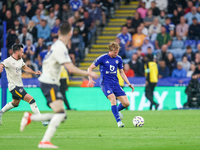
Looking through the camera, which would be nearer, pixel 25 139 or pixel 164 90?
pixel 25 139

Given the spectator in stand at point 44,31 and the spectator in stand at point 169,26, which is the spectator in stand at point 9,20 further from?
the spectator in stand at point 169,26

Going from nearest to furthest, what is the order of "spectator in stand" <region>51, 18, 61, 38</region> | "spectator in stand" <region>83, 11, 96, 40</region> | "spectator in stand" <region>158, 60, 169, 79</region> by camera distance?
"spectator in stand" <region>158, 60, 169, 79</region> → "spectator in stand" <region>51, 18, 61, 38</region> → "spectator in stand" <region>83, 11, 96, 40</region>

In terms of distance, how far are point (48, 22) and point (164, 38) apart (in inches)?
286

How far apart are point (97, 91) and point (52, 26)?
20.6 ft

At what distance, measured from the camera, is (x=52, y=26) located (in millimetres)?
23609

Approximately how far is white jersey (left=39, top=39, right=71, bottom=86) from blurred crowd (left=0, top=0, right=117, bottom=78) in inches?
549

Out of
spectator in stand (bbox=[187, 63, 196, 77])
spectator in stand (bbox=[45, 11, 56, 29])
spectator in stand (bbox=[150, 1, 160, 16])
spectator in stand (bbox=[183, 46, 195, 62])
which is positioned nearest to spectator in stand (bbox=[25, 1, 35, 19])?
spectator in stand (bbox=[45, 11, 56, 29])

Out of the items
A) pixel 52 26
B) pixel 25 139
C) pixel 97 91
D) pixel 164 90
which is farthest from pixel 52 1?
pixel 25 139

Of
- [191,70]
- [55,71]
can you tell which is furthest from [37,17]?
[55,71]

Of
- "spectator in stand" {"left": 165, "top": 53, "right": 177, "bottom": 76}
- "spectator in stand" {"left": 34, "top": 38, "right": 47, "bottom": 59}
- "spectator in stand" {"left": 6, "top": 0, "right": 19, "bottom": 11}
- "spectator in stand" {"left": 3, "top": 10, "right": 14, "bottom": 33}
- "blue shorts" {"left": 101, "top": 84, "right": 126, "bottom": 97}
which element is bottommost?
"spectator in stand" {"left": 165, "top": 53, "right": 177, "bottom": 76}

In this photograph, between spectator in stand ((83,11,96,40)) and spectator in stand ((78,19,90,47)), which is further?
spectator in stand ((83,11,96,40))

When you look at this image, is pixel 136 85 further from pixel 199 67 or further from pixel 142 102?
pixel 199 67

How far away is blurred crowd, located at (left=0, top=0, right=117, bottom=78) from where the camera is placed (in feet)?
72.2

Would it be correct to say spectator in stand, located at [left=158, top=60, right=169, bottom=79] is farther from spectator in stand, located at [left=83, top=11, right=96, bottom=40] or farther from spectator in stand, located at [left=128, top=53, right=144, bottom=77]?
spectator in stand, located at [left=83, top=11, right=96, bottom=40]
